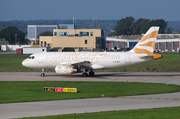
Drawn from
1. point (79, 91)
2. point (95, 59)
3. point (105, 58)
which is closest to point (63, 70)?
point (95, 59)

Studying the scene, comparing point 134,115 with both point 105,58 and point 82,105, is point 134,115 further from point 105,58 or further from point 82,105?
point 105,58

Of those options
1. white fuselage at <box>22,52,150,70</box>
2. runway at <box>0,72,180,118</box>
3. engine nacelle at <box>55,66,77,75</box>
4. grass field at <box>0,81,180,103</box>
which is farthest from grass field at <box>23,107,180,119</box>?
white fuselage at <box>22,52,150,70</box>

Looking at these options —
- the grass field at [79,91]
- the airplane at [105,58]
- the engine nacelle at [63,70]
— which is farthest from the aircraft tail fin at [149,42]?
the engine nacelle at [63,70]

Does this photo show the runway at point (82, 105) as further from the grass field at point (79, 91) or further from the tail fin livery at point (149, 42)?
the tail fin livery at point (149, 42)

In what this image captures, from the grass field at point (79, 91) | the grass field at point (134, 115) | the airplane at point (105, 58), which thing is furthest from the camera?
the airplane at point (105, 58)

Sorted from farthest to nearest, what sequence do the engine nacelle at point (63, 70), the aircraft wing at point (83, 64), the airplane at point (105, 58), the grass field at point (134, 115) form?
the airplane at point (105, 58) → the aircraft wing at point (83, 64) → the engine nacelle at point (63, 70) → the grass field at point (134, 115)

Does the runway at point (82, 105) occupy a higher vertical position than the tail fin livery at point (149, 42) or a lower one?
lower

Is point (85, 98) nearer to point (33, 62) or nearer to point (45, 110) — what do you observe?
point (45, 110)

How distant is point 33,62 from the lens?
45.5 m

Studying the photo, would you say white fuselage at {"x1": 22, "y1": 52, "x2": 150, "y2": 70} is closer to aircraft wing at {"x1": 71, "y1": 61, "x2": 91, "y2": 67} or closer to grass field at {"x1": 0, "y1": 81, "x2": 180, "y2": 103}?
aircraft wing at {"x1": 71, "y1": 61, "x2": 91, "y2": 67}

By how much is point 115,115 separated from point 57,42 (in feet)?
330

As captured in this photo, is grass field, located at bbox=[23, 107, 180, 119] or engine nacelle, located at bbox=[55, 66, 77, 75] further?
engine nacelle, located at bbox=[55, 66, 77, 75]

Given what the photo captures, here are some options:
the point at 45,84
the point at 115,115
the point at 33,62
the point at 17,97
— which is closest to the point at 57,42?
the point at 33,62

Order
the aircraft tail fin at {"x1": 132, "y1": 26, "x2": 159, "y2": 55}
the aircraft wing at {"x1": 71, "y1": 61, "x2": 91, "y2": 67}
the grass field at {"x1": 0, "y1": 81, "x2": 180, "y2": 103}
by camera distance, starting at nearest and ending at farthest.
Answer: the grass field at {"x1": 0, "y1": 81, "x2": 180, "y2": 103}
the aircraft wing at {"x1": 71, "y1": 61, "x2": 91, "y2": 67}
the aircraft tail fin at {"x1": 132, "y1": 26, "x2": 159, "y2": 55}
